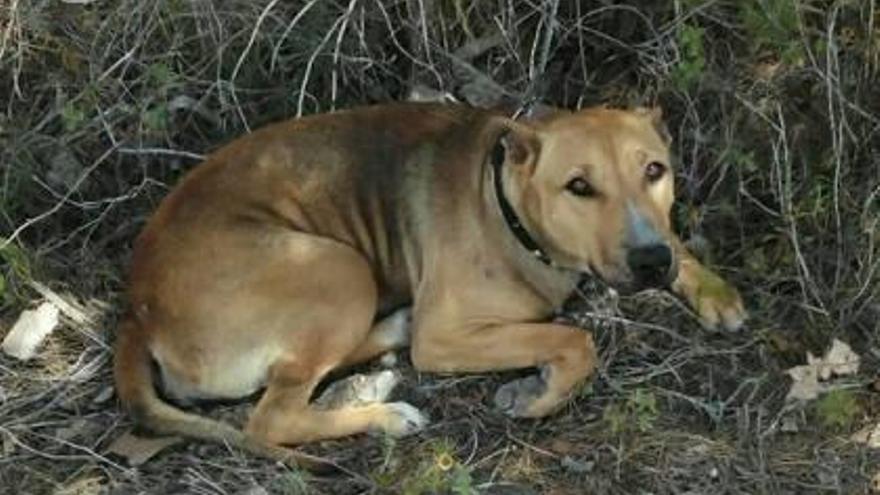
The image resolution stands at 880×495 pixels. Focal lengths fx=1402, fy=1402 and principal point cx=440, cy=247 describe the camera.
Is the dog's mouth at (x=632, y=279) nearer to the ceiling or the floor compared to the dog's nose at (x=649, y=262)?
nearer to the floor

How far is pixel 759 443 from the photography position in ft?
13.8

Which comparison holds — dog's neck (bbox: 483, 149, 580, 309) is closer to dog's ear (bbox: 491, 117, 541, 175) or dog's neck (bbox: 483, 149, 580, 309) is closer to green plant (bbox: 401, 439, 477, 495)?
dog's ear (bbox: 491, 117, 541, 175)

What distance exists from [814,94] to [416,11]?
1.51m

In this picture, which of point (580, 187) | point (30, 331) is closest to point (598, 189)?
point (580, 187)

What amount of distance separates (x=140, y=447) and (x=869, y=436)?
225 cm

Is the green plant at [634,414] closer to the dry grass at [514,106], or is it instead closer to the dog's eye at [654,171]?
the dry grass at [514,106]

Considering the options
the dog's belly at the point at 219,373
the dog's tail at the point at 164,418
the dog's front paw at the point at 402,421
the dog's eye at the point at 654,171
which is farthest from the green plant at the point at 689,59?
the dog's tail at the point at 164,418

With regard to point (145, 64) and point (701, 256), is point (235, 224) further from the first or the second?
point (701, 256)

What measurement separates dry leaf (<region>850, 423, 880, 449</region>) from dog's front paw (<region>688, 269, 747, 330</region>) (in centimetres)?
58

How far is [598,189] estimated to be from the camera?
4.25 metres

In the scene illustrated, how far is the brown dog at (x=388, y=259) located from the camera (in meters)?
4.33

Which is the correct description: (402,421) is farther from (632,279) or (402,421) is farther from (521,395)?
(632,279)

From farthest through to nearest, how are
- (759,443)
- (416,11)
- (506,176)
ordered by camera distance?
(416,11) → (506,176) → (759,443)

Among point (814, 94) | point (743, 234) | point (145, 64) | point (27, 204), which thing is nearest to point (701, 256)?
point (743, 234)
